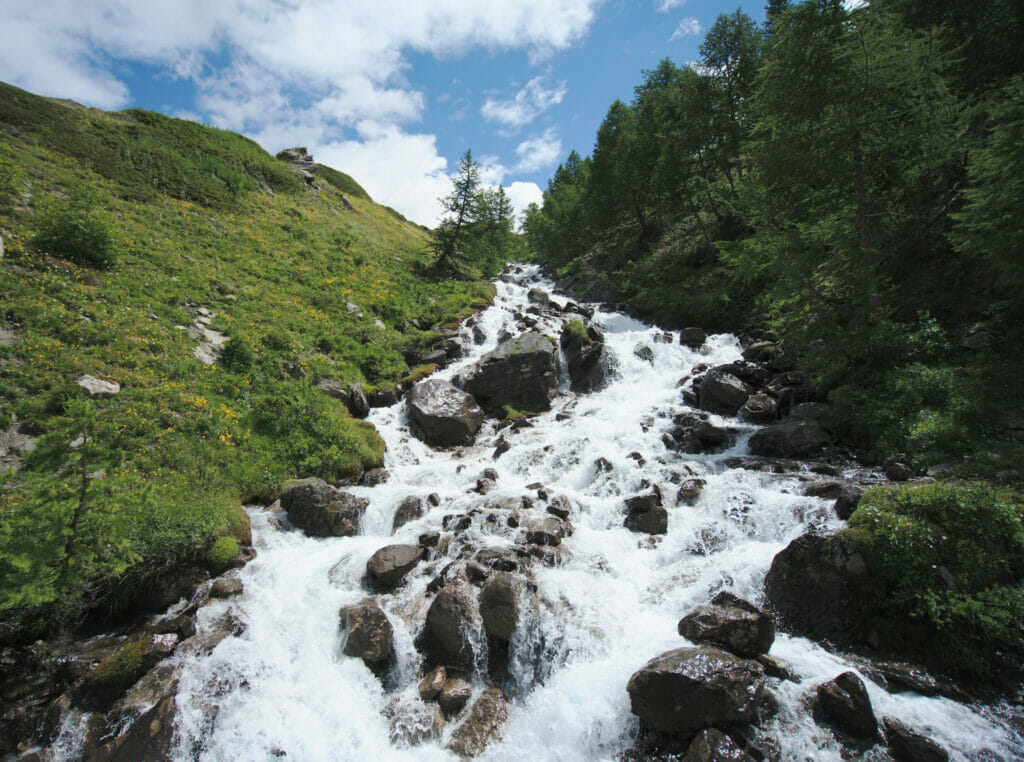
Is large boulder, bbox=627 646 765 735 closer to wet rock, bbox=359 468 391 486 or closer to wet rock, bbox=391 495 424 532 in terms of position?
wet rock, bbox=391 495 424 532

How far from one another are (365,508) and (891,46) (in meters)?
24.5

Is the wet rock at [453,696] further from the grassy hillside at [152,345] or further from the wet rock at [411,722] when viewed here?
the grassy hillside at [152,345]

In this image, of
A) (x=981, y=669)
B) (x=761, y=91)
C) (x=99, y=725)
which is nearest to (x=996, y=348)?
(x=981, y=669)

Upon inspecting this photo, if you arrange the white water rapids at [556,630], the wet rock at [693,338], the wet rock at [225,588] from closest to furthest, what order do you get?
the white water rapids at [556,630], the wet rock at [225,588], the wet rock at [693,338]

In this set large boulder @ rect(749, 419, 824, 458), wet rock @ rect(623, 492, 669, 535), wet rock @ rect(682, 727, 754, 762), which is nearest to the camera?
wet rock @ rect(682, 727, 754, 762)

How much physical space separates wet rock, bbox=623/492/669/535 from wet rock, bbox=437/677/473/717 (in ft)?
19.0

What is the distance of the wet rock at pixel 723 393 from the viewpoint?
16391 millimetres

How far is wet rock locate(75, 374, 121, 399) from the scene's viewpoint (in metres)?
10.9

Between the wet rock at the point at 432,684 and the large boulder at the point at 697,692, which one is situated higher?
the large boulder at the point at 697,692

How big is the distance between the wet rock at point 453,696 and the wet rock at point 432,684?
0.21 feet

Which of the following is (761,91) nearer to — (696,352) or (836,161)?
(836,161)

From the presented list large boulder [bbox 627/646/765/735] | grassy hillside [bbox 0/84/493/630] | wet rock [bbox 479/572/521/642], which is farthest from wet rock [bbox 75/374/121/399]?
large boulder [bbox 627/646/765/735]

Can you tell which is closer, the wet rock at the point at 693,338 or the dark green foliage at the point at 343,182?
the wet rock at the point at 693,338

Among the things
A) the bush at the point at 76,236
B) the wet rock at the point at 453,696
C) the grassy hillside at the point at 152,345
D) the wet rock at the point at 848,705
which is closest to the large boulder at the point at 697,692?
the wet rock at the point at 848,705
